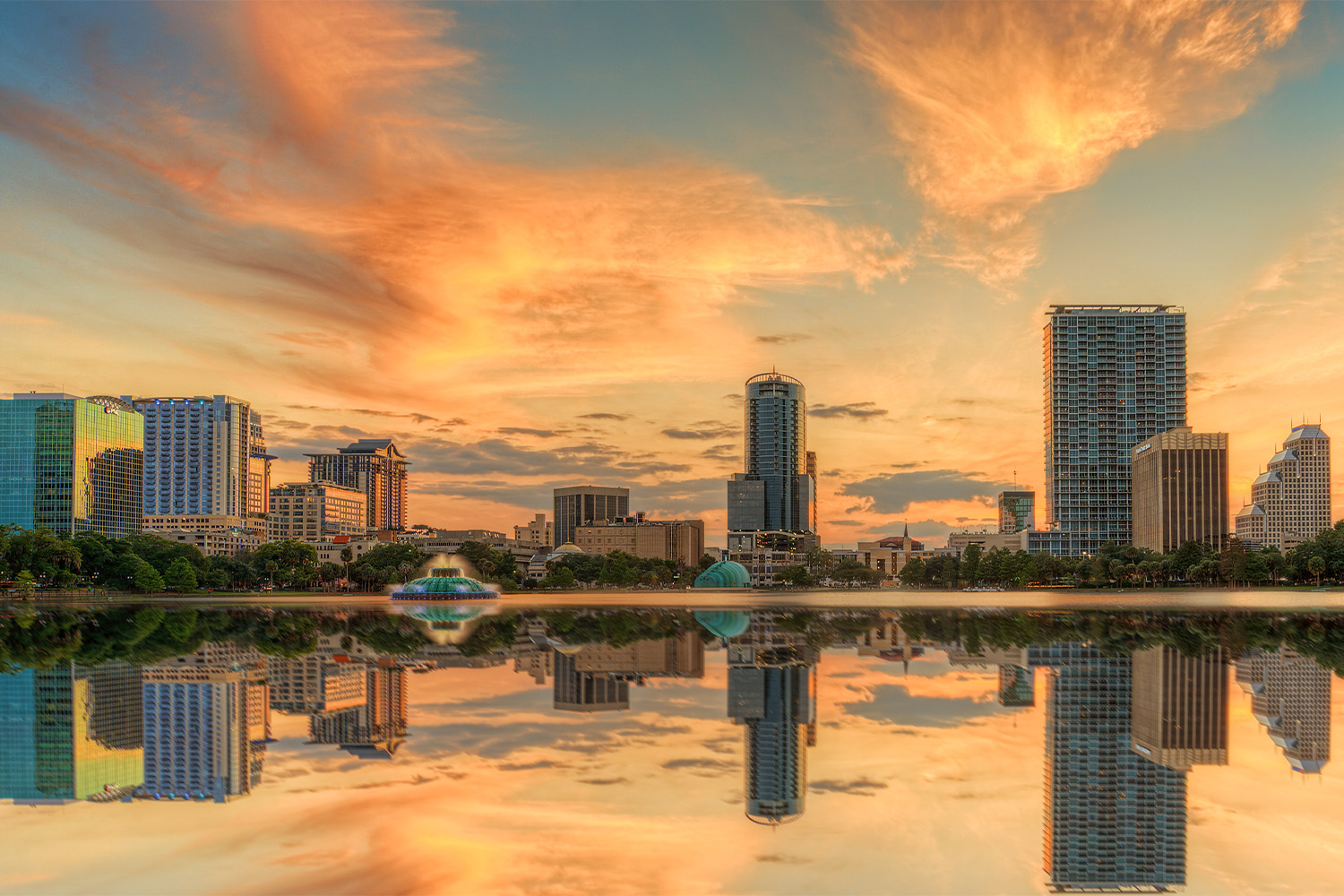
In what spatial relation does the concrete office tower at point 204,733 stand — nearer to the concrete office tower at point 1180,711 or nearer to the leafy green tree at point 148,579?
the concrete office tower at point 1180,711

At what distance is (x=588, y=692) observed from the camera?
34625 millimetres

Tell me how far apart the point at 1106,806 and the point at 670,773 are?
886cm

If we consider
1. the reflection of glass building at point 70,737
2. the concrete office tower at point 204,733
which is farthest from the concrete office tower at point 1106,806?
the reflection of glass building at point 70,737

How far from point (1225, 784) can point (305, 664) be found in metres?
34.0

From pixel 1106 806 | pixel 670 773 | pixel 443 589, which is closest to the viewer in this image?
pixel 1106 806

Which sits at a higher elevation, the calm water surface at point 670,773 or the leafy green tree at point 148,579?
the calm water surface at point 670,773

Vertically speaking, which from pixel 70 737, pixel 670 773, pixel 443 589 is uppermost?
pixel 670 773

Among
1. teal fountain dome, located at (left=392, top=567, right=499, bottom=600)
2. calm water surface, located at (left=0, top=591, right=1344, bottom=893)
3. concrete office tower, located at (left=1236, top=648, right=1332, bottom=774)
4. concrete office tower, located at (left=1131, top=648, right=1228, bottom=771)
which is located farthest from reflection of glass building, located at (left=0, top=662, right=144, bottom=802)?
teal fountain dome, located at (left=392, top=567, right=499, bottom=600)

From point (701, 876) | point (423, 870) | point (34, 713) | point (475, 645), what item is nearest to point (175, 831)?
point (423, 870)

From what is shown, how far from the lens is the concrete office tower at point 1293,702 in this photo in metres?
25.5

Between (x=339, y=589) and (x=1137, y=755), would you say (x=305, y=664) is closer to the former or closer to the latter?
(x=1137, y=755)

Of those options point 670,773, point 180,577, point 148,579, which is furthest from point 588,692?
point 180,577

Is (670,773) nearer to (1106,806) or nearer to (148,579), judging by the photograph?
(1106,806)

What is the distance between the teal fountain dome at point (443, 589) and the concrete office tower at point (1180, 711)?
286 feet
